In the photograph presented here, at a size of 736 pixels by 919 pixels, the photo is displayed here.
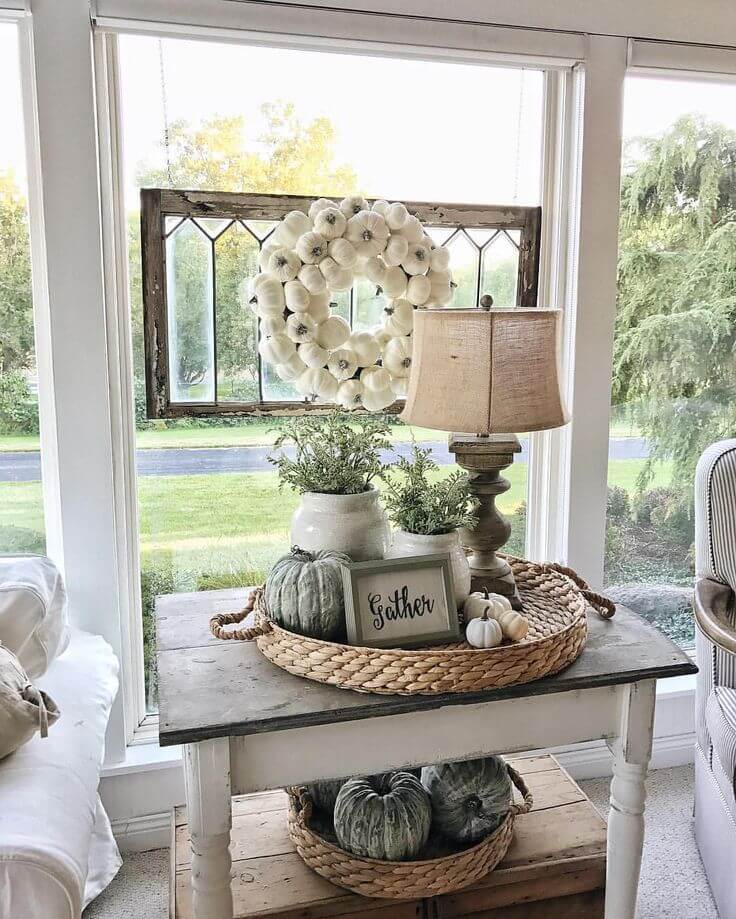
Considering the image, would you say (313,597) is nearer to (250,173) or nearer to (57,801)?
(57,801)

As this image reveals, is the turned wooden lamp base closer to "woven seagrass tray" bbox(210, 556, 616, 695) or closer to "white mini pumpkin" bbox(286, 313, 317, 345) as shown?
"woven seagrass tray" bbox(210, 556, 616, 695)

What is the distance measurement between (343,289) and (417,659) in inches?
35.8

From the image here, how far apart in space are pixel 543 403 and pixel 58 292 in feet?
3.66

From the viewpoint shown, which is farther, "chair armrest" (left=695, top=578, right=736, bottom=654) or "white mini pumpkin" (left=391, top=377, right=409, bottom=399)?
→ "white mini pumpkin" (left=391, top=377, right=409, bottom=399)

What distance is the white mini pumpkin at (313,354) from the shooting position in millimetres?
1867

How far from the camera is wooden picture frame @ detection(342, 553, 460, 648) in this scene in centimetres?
136

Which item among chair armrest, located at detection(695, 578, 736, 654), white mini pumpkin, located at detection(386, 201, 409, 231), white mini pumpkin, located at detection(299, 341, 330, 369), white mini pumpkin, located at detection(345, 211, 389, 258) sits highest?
white mini pumpkin, located at detection(386, 201, 409, 231)

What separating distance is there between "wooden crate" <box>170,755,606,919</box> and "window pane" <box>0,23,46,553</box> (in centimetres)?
80

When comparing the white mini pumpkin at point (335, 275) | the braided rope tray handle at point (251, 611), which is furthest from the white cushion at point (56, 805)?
the white mini pumpkin at point (335, 275)

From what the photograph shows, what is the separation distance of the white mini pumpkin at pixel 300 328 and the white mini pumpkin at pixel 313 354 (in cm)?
1

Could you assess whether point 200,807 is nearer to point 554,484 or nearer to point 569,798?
point 569,798

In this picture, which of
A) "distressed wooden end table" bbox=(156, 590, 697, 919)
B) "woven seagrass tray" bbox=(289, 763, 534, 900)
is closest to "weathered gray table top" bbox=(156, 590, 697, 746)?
"distressed wooden end table" bbox=(156, 590, 697, 919)

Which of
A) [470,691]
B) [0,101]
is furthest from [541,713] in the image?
[0,101]

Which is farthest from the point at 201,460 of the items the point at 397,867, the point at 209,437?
the point at 397,867
